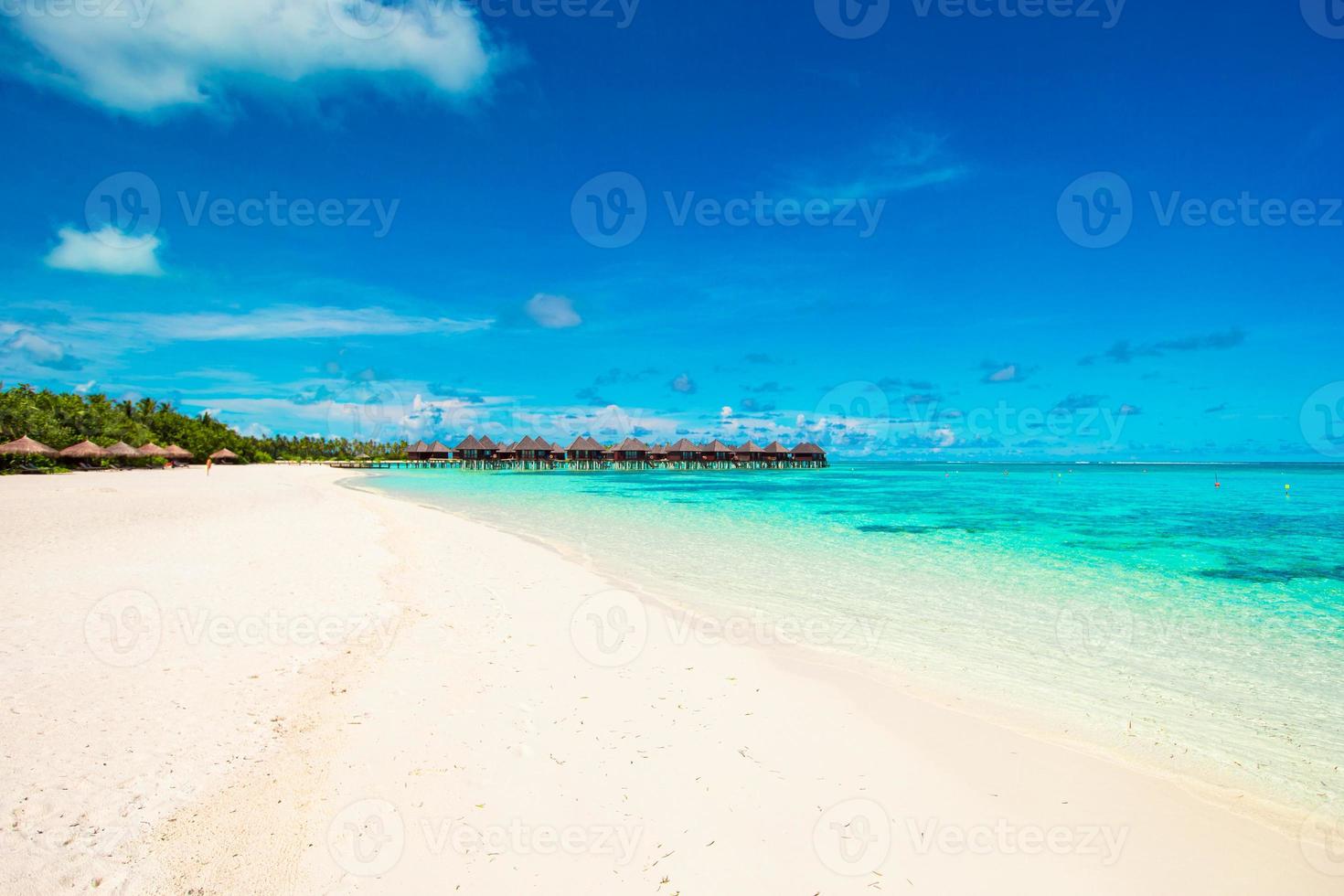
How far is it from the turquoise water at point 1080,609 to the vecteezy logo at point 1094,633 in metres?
0.04

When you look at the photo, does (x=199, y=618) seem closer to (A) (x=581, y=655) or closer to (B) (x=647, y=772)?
(A) (x=581, y=655)

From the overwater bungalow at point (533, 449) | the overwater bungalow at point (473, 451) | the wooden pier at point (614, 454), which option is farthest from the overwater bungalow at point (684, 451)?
the overwater bungalow at point (473, 451)

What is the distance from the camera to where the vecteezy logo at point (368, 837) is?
8.79ft

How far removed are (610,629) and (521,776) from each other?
10.2 feet

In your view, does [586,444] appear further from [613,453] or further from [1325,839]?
[1325,839]

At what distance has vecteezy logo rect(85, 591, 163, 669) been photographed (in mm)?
4973

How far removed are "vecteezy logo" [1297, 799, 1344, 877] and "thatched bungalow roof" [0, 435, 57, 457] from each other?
4814cm

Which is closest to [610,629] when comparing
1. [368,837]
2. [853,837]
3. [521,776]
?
[521,776]

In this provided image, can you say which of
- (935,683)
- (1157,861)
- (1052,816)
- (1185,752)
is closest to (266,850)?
(1052,816)

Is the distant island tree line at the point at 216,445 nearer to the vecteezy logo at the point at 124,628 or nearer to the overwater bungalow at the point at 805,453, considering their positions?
the overwater bungalow at the point at 805,453

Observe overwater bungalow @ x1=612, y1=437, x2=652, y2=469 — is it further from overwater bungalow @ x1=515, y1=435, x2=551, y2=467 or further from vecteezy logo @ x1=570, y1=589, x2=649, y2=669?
vecteezy logo @ x1=570, y1=589, x2=649, y2=669

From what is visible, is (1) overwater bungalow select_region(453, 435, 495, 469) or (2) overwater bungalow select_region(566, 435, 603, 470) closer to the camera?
(2) overwater bungalow select_region(566, 435, 603, 470)

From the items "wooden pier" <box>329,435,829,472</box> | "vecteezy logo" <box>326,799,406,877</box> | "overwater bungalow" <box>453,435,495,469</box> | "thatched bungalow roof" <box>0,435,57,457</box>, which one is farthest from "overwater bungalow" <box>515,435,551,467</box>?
"vecteezy logo" <box>326,799,406,877</box>
